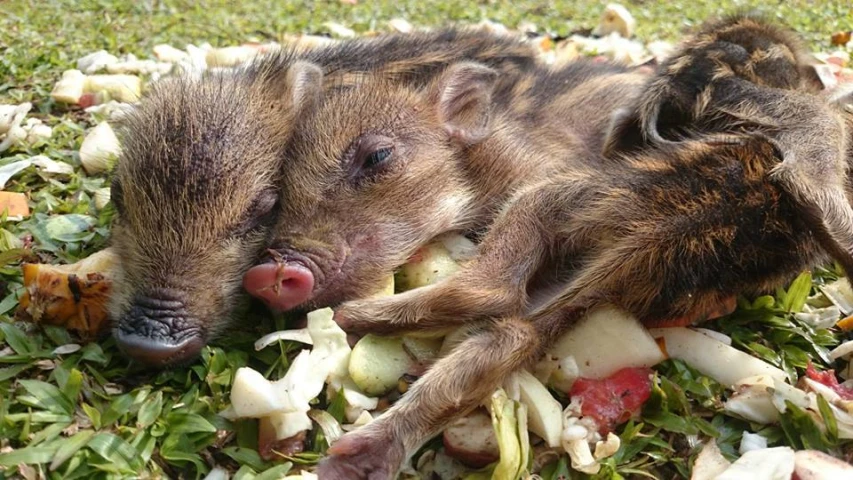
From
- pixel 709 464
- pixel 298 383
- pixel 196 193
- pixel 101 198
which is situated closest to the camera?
pixel 709 464

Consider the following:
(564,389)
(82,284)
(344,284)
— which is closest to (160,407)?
(82,284)

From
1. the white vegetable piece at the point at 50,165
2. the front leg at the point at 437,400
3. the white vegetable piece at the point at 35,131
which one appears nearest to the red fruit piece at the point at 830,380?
the front leg at the point at 437,400

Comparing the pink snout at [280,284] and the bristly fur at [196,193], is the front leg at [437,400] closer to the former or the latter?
the pink snout at [280,284]

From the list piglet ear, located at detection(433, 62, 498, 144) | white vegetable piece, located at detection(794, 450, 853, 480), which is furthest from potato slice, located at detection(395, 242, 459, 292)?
white vegetable piece, located at detection(794, 450, 853, 480)

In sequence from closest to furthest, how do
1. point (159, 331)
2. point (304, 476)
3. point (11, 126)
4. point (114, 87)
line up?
point (304, 476) < point (159, 331) < point (11, 126) < point (114, 87)

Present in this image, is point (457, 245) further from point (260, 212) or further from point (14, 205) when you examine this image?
point (14, 205)

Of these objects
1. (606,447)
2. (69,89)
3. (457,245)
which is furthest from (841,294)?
(69,89)

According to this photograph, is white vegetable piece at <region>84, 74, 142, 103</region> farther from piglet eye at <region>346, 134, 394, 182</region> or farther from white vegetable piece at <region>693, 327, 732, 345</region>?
white vegetable piece at <region>693, 327, 732, 345</region>
